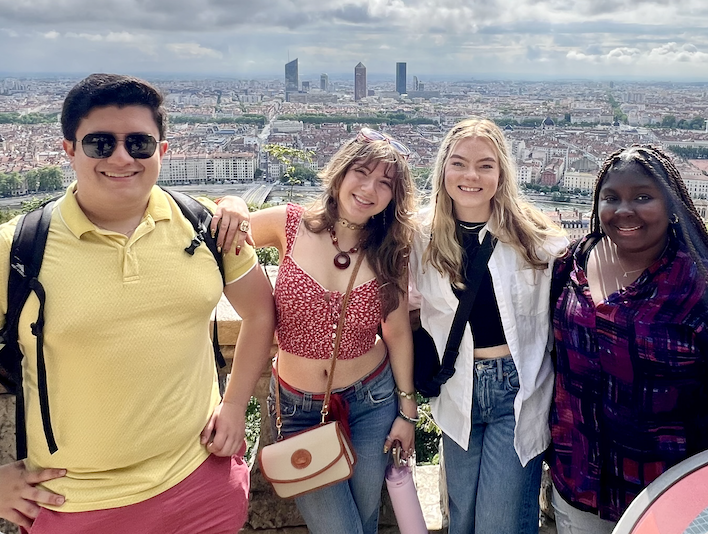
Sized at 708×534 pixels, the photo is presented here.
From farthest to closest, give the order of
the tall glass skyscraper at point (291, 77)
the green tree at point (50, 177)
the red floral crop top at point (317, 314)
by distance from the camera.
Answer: the tall glass skyscraper at point (291, 77) < the green tree at point (50, 177) < the red floral crop top at point (317, 314)

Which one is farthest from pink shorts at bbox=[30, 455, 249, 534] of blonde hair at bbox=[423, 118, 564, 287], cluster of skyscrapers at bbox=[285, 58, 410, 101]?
cluster of skyscrapers at bbox=[285, 58, 410, 101]

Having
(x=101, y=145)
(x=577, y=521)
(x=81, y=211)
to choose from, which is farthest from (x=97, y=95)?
(x=577, y=521)

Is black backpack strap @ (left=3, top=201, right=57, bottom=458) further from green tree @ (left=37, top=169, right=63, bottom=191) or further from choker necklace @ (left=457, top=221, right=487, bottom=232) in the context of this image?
green tree @ (left=37, top=169, right=63, bottom=191)

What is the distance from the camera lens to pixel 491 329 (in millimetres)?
1808

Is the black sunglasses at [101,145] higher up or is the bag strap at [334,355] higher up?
the black sunglasses at [101,145]

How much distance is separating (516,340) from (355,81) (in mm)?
83127

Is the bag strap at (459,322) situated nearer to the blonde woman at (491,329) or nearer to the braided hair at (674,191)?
the blonde woman at (491,329)

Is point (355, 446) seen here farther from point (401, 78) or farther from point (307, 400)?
point (401, 78)

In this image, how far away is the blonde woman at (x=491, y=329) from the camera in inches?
69.4

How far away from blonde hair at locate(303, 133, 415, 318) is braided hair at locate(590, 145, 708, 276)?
1.89 ft

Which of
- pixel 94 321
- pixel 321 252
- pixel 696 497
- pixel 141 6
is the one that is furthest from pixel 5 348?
pixel 141 6

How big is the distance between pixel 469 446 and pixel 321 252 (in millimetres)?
734

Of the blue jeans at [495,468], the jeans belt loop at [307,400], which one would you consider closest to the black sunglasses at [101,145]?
the jeans belt loop at [307,400]

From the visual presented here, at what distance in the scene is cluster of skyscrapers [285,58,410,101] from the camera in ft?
261
